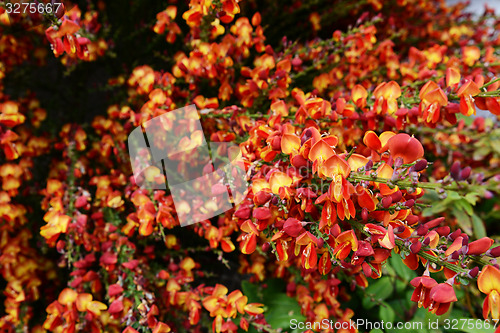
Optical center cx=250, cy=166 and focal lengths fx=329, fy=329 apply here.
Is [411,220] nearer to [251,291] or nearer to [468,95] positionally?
[468,95]

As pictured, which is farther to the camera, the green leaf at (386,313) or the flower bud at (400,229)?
the green leaf at (386,313)

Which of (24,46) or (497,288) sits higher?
(24,46)

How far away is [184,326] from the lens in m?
0.91

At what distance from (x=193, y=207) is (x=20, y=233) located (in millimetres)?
552

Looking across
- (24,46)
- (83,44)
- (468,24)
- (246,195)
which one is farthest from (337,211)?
(468,24)

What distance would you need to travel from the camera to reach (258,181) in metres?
0.54

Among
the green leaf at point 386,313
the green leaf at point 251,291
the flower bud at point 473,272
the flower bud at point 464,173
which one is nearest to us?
the flower bud at point 473,272

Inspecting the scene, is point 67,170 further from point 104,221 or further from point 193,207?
point 193,207

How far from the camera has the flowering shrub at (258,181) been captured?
1.58 ft

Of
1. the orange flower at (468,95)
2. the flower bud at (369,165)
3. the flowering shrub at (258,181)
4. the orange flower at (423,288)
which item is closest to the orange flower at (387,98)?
the flowering shrub at (258,181)

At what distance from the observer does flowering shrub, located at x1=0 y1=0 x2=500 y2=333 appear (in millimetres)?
482

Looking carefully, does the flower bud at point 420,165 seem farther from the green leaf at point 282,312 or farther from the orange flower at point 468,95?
the green leaf at point 282,312

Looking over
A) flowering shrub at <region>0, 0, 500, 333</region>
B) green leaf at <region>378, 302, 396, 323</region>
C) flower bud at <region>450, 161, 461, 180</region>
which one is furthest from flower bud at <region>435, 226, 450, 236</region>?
green leaf at <region>378, 302, 396, 323</region>

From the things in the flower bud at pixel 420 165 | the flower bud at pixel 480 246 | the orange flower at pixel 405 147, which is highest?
the orange flower at pixel 405 147
